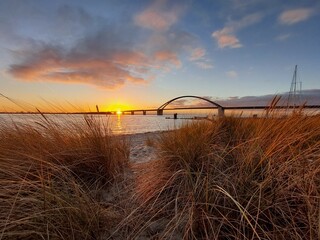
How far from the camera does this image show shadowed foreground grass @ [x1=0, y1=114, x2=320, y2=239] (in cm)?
138

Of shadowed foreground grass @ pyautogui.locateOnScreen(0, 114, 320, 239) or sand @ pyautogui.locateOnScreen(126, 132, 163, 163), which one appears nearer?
shadowed foreground grass @ pyautogui.locateOnScreen(0, 114, 320, 239)

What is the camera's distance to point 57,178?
207 cm

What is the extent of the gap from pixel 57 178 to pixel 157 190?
0.84 meters

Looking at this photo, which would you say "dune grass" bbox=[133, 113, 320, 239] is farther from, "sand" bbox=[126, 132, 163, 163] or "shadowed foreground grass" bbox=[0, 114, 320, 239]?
"sand" bbox=[126, 132, 163, 163]

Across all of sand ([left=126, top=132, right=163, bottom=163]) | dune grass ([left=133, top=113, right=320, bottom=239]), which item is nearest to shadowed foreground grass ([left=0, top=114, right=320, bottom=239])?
Answer: dune grass ([left=133, top=113, right=320, bottom=239])

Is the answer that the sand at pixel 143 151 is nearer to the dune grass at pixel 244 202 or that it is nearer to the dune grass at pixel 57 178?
the dune grass at pixel 57 178

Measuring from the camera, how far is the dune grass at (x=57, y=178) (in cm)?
135

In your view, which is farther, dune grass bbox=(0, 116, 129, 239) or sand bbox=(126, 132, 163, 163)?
sand bbox=(126, 132, 163, 163)

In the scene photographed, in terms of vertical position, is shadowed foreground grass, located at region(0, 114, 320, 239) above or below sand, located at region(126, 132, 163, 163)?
above

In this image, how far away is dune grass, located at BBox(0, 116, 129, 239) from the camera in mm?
1350

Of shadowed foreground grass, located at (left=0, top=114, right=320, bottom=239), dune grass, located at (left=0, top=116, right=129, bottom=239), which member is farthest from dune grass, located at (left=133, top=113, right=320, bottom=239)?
dune grass, located at (left=0, top=116, right=129, bottom=239)

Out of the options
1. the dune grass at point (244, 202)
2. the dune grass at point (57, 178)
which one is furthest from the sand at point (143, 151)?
the dune grass at point (244, 202)

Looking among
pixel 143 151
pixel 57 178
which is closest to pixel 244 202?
pixel 57 178

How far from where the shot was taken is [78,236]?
4.58 feet
